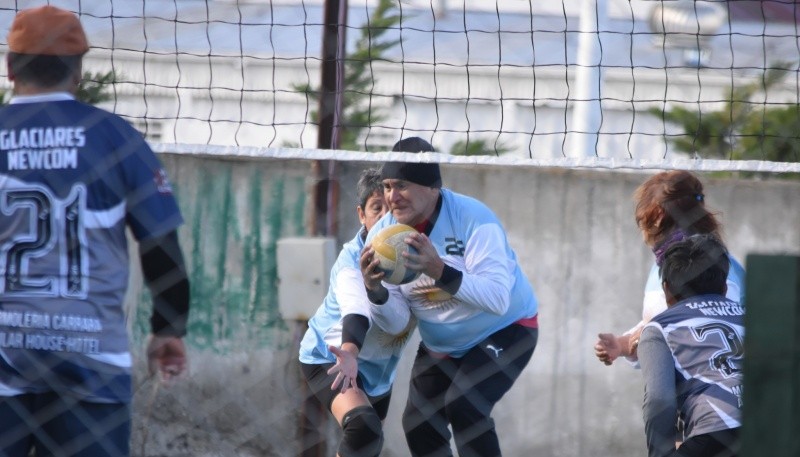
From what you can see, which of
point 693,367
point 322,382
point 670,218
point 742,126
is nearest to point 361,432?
point 322,382

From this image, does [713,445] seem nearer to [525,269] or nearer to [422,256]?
[422,256]

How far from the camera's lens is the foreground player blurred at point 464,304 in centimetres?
412

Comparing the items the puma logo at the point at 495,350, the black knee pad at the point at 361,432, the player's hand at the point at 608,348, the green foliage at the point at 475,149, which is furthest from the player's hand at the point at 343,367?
the green foliage at the point at 475,149

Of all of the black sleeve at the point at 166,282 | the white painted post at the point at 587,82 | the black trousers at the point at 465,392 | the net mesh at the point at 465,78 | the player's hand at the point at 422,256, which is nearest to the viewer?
the black sleeve at the point at 166,282

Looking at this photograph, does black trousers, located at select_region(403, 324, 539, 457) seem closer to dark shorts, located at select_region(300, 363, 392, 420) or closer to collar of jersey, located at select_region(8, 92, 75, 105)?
dark shorts, located at select_region(300, 363, 392, 420)

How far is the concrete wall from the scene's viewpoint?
5160 millimetres

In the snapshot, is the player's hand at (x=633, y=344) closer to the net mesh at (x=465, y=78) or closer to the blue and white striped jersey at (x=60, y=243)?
the blue and white striped jersey at (x=60, y=243)

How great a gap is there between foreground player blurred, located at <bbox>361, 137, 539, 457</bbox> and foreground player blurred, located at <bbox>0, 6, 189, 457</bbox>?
4.24ft

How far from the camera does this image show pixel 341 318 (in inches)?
167

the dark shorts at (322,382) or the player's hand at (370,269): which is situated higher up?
the player's hand at (370,269)

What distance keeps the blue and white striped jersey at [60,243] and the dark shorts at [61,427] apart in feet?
0.11

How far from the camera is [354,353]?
403 cm

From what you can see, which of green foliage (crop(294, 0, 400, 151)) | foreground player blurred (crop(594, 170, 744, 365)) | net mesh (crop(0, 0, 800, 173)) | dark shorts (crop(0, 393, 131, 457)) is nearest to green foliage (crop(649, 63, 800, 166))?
net mesh (crop(0, 0, 800, 173))

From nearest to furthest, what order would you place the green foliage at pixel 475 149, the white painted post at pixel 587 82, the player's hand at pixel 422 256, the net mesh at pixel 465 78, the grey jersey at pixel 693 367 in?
the grey jersey at pixel 693 367, the player's hand at pixel 422 256, the white painted post at pixel 587 82, the green foliage at pixel 475 149, the net mesh at pixel 465 78
